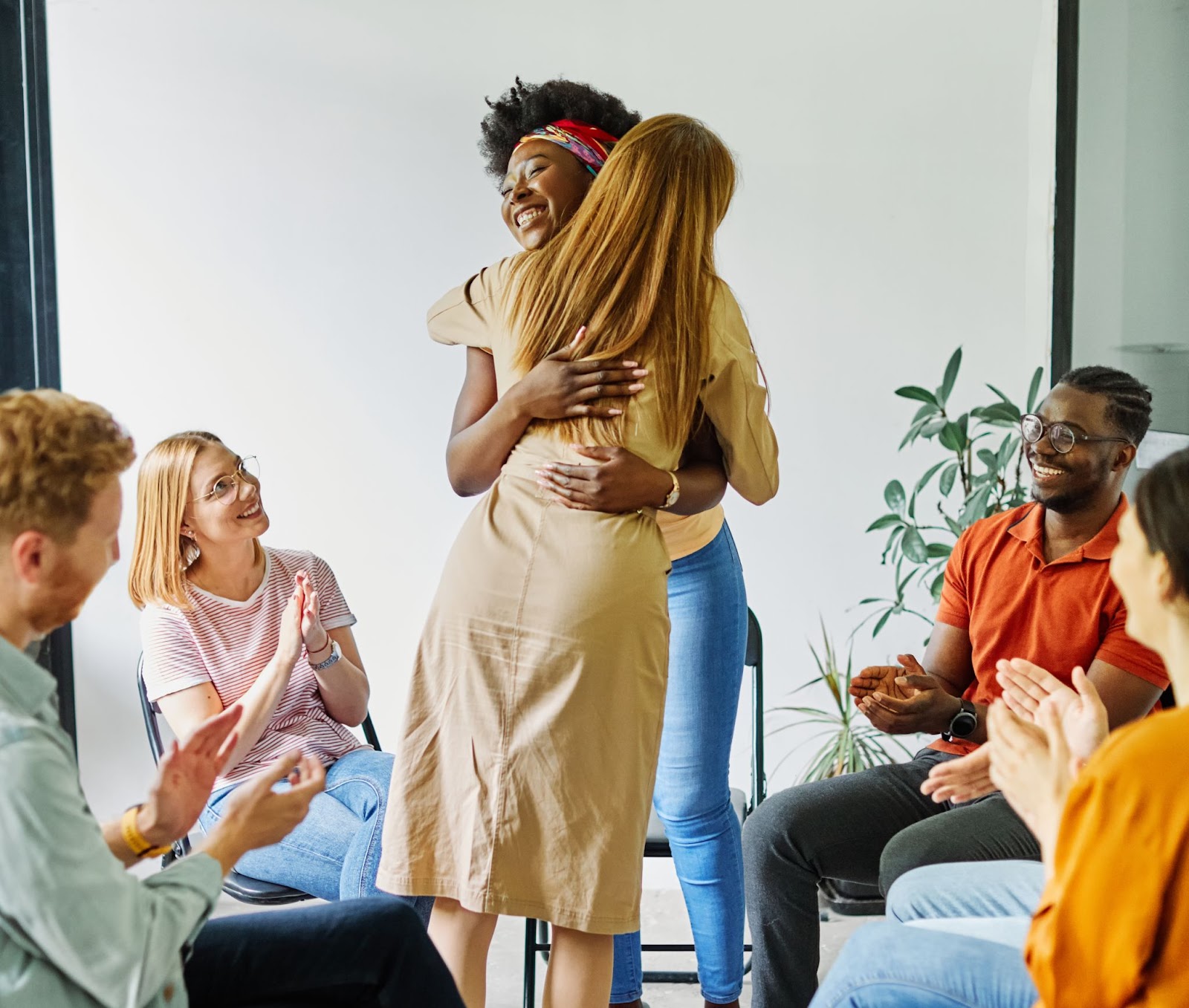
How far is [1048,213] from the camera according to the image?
10.7 feet

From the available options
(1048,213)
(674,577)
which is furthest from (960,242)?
(674,577)

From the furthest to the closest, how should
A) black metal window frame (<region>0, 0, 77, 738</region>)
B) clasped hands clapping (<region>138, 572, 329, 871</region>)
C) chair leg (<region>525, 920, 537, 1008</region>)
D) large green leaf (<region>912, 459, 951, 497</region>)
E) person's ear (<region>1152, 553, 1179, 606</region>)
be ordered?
large green leaf (<region>912, 459, 951, 497</region>)
black metal window frame (<region>0, 0, 77, 738</region>)
chair leg (<region>525, 920, 537, 1008</region>)
clasped hands clapping (<region>138, 572, 329, 871</region>)
person's ear (<region>1152, 553, 1179, 606</region>)

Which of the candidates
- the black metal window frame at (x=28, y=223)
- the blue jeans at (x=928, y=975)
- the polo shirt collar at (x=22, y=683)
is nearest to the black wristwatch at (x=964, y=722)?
the blue jeans at (x=928, y=975)

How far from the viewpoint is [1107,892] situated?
0.96 m

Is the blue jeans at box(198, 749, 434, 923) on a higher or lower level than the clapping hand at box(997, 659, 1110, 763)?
lower

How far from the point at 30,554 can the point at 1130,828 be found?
0.98 meters

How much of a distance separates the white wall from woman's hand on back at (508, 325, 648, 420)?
1699 mm

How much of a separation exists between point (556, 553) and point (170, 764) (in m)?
0.58

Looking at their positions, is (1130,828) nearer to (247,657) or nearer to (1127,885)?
(1127,885)

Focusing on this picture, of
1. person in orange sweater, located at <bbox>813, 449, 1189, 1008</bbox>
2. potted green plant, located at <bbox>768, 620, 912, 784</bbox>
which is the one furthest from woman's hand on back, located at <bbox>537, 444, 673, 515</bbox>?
potted green plant, located at <bbox>768, 620, 912, 784</bbox>

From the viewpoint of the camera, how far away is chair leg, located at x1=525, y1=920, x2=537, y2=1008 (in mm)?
2320

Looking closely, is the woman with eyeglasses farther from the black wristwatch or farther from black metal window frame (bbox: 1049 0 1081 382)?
black metal window frame (bbox: 1049 0 1081 382)

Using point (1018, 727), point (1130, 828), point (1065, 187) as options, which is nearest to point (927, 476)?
point (1065, 187)

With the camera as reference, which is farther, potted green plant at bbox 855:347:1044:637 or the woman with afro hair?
potted green plant at bbox 855:347:1044:637
